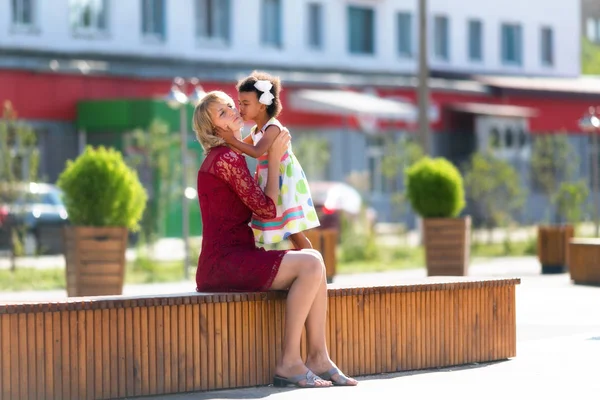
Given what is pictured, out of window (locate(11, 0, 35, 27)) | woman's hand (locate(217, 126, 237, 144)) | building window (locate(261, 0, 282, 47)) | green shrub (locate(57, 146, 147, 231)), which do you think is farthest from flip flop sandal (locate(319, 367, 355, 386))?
building window (locate(261, 0, 282, 47))

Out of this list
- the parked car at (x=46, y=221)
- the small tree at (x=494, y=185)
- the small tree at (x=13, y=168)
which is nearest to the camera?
the small tree at (x=13, y=168)

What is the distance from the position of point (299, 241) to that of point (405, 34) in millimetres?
43211

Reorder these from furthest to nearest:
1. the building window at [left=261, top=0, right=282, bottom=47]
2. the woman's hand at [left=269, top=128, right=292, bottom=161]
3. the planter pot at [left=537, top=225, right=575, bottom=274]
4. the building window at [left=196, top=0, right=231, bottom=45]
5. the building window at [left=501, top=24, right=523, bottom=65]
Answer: the building window at [left=501, top=24, right=523, bottom=65] → the building window at [left=261, top=0, right=282, bottom=47] → the building window at [left=196, top=0, right=231, bottom=45] → the planter pot at [left=537, top=225, right=575, bottom=274] → the woman's hand at [left=269, top=128, right=292, bottom=161]

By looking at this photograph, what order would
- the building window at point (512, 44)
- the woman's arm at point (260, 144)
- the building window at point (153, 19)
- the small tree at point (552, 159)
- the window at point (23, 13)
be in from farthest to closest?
the building window at point (512, 44), the building window at point (153, 19), the small tree at point (552, 159), the window at point (23, 13), the woman's arm at point (260, 144)

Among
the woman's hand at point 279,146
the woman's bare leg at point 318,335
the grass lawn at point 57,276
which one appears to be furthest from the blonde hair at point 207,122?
the grass lawn at point 57,276

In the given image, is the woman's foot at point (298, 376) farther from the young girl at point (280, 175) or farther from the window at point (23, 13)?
the window at point (23, 13)

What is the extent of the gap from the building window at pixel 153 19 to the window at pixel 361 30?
8377 millimetres

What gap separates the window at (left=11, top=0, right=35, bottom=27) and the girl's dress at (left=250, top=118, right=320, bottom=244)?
1186 inches

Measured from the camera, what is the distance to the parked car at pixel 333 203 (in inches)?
1258

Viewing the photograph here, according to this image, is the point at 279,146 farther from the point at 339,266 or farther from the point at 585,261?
the point at 339,266

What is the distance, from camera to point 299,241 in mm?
10023

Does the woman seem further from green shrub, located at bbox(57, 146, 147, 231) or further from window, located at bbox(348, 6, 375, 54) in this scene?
window, located at bbox(348, 6, 375, 54)

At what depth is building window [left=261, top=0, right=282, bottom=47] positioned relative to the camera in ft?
154

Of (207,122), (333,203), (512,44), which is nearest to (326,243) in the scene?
(333,203)
